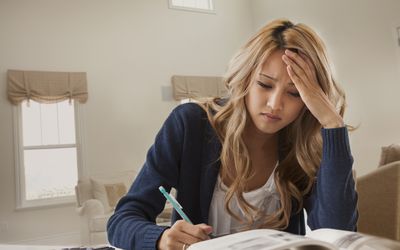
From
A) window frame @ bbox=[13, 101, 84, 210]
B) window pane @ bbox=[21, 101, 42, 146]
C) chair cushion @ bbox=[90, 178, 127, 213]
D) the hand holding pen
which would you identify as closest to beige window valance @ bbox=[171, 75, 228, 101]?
chair cushion @ bbox=[90, 178, 127, 213]

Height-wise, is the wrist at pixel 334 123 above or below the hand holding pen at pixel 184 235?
above

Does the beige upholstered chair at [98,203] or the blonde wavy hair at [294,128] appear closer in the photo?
the blonde wavy hair at [294,128]

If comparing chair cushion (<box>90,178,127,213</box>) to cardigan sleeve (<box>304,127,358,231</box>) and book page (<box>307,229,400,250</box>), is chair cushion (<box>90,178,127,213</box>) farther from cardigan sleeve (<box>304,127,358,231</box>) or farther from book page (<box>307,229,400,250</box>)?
book page (<box>307,229,400,250</box>)

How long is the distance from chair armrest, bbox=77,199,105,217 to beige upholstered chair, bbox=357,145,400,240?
3.28 meters

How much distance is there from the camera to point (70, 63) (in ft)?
17.0

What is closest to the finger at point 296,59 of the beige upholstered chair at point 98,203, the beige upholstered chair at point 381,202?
the beige upholstered chair at point 381,202

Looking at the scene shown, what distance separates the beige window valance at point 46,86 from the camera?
4773 mm

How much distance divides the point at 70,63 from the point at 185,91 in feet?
5.52

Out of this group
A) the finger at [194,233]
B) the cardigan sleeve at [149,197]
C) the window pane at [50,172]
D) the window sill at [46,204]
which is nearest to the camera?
the finger at [194,233]

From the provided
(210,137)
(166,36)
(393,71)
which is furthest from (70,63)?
(210,137)

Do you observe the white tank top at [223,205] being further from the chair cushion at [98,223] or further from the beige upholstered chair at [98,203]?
the chair cushion at [98,223]

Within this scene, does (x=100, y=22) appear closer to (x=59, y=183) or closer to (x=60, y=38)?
(x=60, y=38)

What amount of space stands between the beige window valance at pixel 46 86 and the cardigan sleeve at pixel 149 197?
14.6 feet

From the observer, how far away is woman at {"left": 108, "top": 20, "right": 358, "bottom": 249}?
0.79 metres
